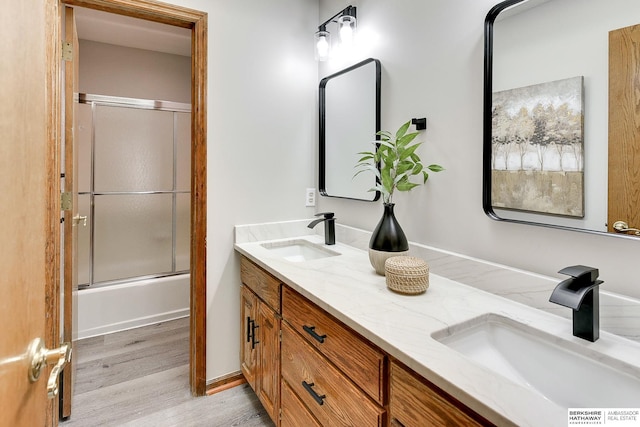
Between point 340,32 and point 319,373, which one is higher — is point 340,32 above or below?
above

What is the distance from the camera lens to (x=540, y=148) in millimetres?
1043

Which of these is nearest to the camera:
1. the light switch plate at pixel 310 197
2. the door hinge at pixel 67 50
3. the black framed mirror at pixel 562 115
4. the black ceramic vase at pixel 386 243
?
the black framed mirror at pixel 562 115

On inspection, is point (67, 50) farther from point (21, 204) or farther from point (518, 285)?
point (518, 285)

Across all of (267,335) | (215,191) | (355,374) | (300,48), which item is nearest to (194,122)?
(215,191)

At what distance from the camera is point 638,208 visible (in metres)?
0.86

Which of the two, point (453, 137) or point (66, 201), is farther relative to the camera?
point (66, 201)

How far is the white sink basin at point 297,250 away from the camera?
1931mm

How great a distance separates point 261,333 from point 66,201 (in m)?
1.16

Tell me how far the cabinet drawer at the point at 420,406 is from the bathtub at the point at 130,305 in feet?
8.33

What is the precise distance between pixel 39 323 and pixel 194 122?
4.47ft

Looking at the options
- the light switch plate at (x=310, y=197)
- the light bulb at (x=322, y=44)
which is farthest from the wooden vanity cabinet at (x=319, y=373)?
the light bulb at (x=322, y=44)

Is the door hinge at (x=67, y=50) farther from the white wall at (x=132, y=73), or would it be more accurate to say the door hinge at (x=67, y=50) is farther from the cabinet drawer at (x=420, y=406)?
the cabinet drawer at (x=420, y=406)

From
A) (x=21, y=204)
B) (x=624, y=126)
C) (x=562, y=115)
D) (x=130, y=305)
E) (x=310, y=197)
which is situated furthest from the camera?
(x=130, y=305)

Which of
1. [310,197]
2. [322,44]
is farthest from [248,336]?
[322,44]
